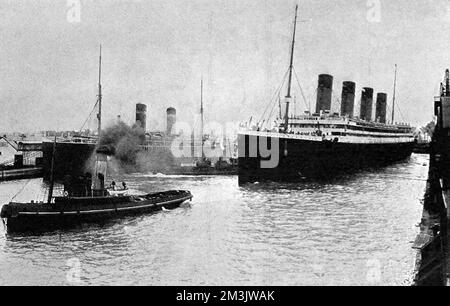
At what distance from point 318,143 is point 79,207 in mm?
23962

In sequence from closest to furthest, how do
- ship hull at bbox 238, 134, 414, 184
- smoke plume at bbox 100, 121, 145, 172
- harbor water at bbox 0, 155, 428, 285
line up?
harbor water at bbox 0, 155, 428, 285 < ship hull at bbox 238, 134, 414, 184 < smoke plume at bbox 100, 121, 145, 172

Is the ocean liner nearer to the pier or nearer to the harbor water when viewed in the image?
the harbor water

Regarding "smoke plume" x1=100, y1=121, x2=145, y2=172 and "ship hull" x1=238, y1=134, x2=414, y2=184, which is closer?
"ship hull" x1=238, y1=134, x2=414, y2=184

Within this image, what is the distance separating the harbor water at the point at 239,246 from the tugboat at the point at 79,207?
Answer: 817 millimetres

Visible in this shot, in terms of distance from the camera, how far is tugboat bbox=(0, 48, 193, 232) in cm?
2045

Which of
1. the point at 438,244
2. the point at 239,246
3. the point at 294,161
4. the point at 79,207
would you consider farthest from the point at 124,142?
the point at 438,244

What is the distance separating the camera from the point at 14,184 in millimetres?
40125

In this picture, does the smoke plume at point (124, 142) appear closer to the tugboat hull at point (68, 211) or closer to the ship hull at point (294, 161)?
the ship hull at point (294, 161)

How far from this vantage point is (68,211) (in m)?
21.3

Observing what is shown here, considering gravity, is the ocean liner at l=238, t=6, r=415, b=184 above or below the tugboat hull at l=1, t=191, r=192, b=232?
above

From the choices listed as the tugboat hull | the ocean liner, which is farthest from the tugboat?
the ocean liner

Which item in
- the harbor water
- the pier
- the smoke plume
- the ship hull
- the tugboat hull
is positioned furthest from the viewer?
the smoke plume
